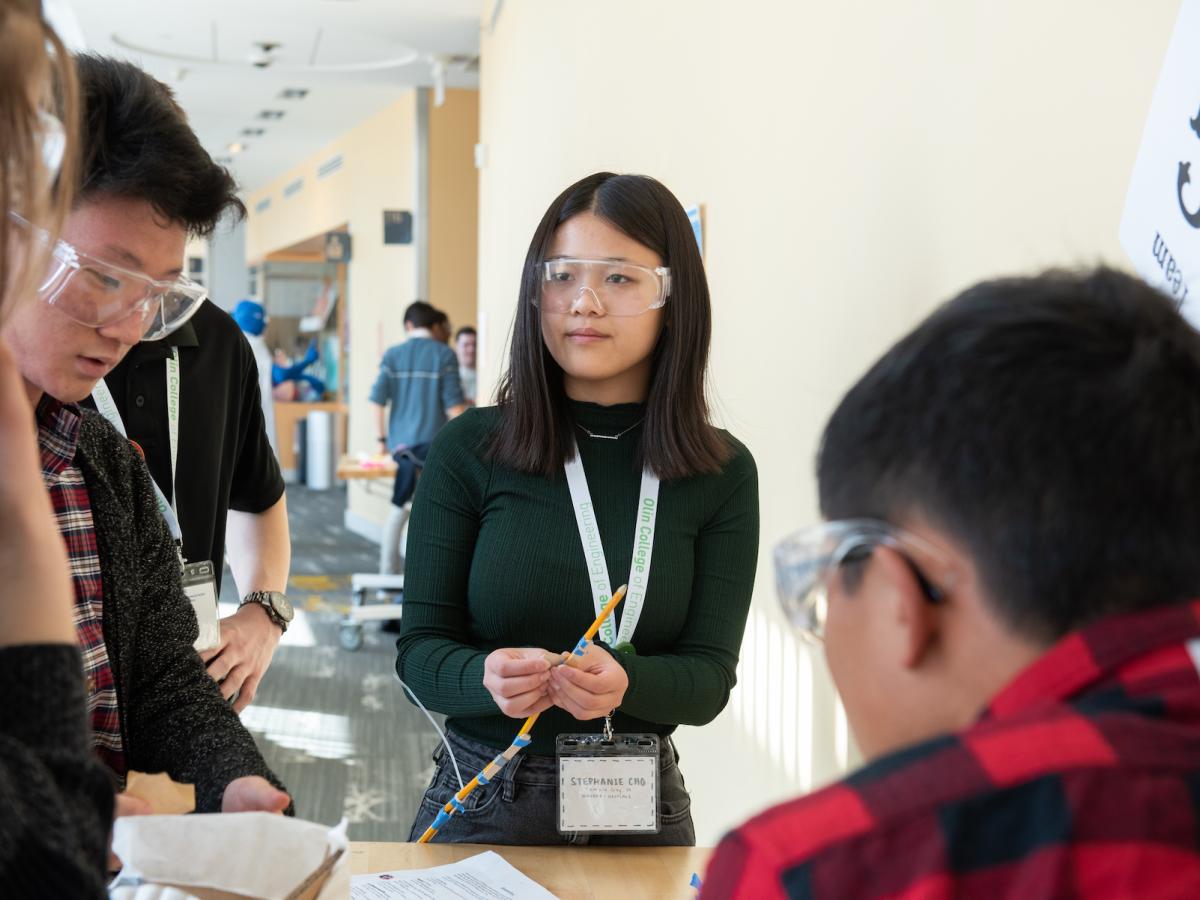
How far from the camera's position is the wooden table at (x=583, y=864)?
1.51 m

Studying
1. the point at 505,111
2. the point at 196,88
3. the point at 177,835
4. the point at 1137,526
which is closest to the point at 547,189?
the point at 505,111

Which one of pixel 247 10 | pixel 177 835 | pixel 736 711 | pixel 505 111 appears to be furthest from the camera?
pixel 247 10

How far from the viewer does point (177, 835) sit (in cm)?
106

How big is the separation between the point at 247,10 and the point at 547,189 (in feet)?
12.6

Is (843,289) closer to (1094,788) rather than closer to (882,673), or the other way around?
(882,673)

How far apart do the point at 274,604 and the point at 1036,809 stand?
1.70m

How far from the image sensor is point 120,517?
1393 millimetres

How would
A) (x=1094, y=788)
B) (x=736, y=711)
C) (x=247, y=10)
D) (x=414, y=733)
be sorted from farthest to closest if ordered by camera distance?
1. (x=247, y=10)
2. (x=414, y=733)
3. (x=736, y=711)
4. (x=1094, y=788)

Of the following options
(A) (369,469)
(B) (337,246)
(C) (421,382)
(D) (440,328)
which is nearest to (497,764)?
(A) (369,469)

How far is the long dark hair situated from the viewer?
1893mm

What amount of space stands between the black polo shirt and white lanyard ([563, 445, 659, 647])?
27.8 inches

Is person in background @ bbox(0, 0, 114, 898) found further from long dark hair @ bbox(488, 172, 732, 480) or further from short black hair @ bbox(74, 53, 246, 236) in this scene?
long dark hair @ bbox(488, 172, 732, 480)

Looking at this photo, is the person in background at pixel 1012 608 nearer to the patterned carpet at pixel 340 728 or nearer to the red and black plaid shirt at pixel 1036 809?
the red and black plaid shirt at pixel 1036 809

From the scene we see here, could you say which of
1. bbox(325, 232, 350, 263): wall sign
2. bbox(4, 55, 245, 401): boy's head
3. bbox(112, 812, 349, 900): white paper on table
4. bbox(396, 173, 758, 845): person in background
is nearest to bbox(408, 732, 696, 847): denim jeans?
bbox(396, 173, 758, 845): person in background
